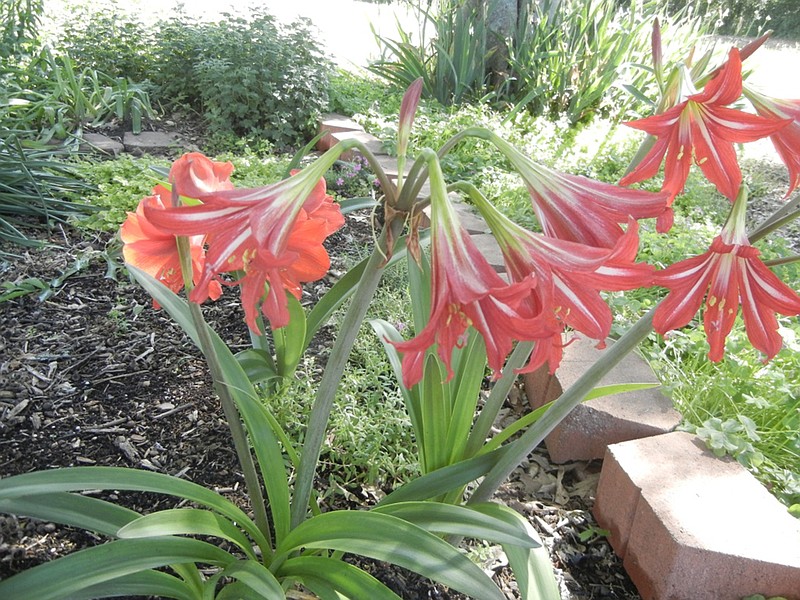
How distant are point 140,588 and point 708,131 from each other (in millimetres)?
1280

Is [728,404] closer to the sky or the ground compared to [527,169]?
closer to the ground

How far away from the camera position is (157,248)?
1.09 m

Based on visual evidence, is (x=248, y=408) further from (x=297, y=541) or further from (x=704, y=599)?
(x=704, y=599)

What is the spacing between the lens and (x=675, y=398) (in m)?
2.19

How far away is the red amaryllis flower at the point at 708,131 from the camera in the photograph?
90cm

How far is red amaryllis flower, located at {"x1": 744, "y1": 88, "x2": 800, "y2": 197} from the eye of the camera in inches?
39.5

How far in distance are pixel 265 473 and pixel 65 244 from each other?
2.21 m

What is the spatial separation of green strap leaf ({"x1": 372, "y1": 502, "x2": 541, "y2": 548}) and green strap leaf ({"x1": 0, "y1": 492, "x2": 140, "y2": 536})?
51 cm

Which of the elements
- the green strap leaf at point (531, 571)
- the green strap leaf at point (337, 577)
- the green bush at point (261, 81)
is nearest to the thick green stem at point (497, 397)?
the green strap leaf at point (531, 571)

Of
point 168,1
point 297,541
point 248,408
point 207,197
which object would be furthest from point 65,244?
point 168,1

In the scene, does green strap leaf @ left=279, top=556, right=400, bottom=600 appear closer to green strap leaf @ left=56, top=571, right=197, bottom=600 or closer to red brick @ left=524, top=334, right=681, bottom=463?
green strap leaf @ left=56, top=571, right=197, bottom=600

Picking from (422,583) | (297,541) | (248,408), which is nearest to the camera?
(297,541)

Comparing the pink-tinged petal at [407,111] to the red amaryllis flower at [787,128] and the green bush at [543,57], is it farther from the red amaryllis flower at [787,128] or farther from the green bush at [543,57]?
the green bush at [543,57]

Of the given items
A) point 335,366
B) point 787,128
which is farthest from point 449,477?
point 787,128
